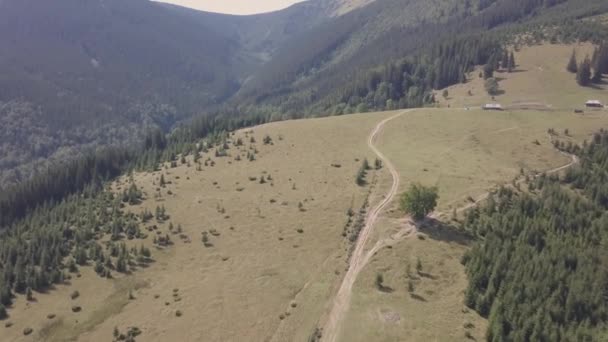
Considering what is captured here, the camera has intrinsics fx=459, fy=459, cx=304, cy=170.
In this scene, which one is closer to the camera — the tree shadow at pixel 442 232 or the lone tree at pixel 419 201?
the tree shadow at pixel 442 232

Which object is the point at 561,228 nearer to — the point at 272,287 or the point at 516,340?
the point at 516,340

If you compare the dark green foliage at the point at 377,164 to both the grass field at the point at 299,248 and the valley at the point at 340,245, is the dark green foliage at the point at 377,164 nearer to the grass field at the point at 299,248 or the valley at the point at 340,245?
the valley at the point at 340,245

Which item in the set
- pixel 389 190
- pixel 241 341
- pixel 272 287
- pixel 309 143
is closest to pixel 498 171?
pixel 389 190

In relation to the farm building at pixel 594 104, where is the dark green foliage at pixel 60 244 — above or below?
below

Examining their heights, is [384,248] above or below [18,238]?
above

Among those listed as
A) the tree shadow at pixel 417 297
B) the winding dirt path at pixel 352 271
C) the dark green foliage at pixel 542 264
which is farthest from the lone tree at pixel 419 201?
the tree shadow at pixel 417 297

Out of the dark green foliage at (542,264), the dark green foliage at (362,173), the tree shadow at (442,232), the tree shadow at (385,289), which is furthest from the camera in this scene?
the dark green foliage at (362,173)
